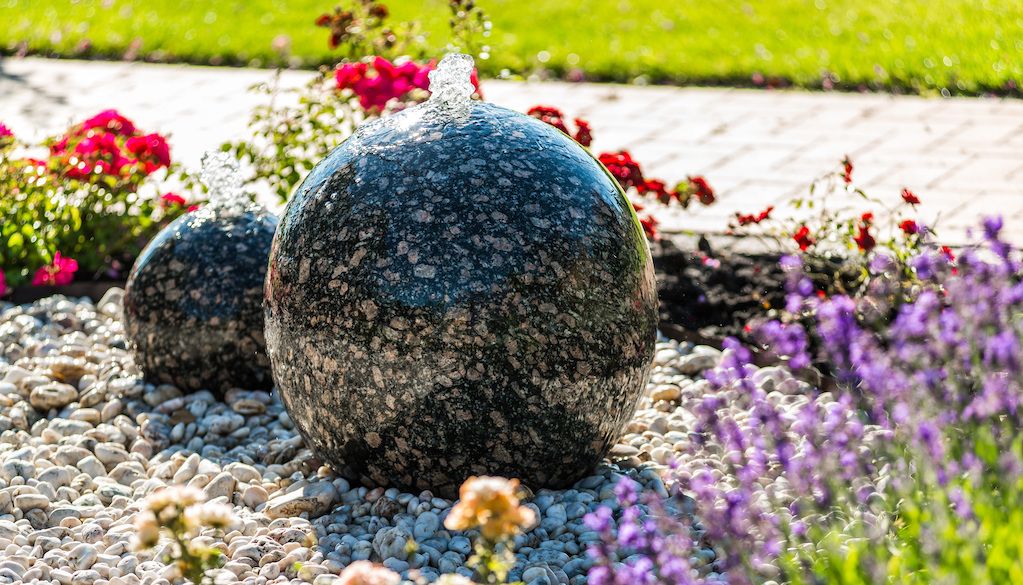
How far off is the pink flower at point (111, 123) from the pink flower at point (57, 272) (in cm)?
73

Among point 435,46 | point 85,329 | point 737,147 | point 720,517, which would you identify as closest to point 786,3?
point 435,46

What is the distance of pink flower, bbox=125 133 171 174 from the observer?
19.9 ft

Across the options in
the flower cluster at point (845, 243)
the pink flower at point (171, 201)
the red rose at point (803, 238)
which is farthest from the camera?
the pink flower at point (171, 201)

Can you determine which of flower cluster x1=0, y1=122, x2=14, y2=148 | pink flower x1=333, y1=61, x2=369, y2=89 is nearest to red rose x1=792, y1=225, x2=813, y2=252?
pink flower x1=333, y1=61, x2=369, y2=89

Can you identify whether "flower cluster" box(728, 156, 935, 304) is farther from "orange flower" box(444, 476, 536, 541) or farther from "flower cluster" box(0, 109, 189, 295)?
"flower cluster" box(0, 109, 189, 295)

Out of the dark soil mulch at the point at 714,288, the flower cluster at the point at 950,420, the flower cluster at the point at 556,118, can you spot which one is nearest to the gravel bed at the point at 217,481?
the dark soil mulch at the point at 714,288

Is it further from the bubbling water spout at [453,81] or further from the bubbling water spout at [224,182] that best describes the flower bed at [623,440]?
the bubbling water spout at [453,81]

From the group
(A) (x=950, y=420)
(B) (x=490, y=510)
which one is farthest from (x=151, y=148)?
(A) (x=950, y=420)

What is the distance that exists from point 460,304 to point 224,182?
185 cm

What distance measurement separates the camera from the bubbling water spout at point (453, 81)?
4.02 m

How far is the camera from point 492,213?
3.67 m

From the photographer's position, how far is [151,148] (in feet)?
19.9

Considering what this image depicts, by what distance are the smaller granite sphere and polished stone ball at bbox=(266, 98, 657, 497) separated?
0.93 m

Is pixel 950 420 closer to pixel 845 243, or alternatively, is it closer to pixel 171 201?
pixel 845 243
